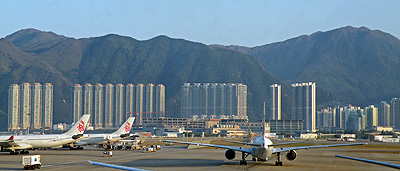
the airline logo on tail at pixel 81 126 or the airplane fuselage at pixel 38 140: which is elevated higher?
the airline logo on tail at pixel 81 126

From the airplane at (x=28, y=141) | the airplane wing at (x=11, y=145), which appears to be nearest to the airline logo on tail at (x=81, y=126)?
the airplane at (x=28, y=141)

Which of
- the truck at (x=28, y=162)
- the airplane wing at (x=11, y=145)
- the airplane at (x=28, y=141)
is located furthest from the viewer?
the airplane at (x=28, y=141)

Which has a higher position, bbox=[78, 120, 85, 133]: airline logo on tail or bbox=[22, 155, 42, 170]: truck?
bbox=[78, 120, 85, 133]: airline logo on tail

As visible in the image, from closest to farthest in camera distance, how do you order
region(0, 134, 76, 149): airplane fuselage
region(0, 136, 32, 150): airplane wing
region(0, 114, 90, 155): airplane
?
1. region(0, 136, 32, 150): airplane wing
2. region(0, 114, 90, 155): airplane
3. region(0, 134, 76, 149): airplane fuselage

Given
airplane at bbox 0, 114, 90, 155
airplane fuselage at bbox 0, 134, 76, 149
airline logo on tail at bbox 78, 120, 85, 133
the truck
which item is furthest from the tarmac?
airline logo on tail at bbox 78, 120, 85, 133

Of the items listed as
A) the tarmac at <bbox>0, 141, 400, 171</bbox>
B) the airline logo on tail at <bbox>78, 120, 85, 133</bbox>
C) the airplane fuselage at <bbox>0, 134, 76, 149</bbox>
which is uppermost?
the airline logo on tail at <bbox>78, 120, 85, 133</bbox>

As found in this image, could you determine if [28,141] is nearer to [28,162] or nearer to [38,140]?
[38,140]

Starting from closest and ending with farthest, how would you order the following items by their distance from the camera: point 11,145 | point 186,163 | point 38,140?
point 186,163 → point 11,145 → point 38,140

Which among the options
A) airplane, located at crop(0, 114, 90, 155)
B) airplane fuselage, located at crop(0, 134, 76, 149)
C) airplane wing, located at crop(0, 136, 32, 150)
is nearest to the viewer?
airplane wing, located at crop(0, 136, 32, 150)

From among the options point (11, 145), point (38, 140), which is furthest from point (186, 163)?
point (11, 145)

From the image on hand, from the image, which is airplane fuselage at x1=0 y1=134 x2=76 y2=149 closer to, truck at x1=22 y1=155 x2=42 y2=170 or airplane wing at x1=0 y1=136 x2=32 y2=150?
airplane wing at x1=0 y1=136 x2=32 y2=150

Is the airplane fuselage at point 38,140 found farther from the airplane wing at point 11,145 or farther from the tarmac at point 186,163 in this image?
the tarmac at point 186,163

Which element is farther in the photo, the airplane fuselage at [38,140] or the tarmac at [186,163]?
the airplane fuselage at [38,140]
